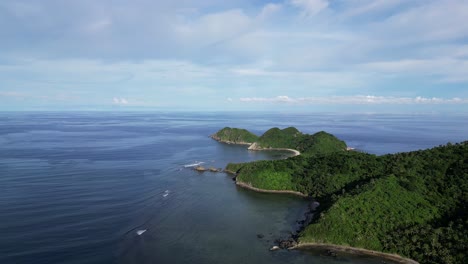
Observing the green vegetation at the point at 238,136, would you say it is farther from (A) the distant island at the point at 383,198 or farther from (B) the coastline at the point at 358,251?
(B) the coastline at the point at 358,251

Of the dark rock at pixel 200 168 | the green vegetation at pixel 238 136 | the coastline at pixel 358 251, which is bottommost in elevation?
the coastline at pixel 358 251

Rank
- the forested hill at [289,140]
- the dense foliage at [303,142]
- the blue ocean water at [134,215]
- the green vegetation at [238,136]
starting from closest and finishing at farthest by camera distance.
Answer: the blue ocean water at [134,215]
the dense foliage at [303,142]
the forested hill at [289,140]
the green vegetation at [238,136]

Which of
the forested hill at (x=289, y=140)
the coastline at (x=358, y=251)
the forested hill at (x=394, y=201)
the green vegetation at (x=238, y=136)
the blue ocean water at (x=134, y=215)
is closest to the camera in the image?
the coastline at (x=358, y=251)

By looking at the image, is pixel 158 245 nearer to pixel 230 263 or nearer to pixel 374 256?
pixel 230 263

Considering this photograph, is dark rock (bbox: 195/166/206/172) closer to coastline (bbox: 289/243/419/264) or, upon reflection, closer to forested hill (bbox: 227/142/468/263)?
forested hill (bbox: 227/142/468/263)

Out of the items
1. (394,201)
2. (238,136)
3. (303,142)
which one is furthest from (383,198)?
(238,136)

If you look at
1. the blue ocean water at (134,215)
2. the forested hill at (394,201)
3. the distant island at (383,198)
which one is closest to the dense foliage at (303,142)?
the distant island at (383,198)

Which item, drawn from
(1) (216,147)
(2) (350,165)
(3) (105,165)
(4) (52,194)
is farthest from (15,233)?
(1) (216,147)

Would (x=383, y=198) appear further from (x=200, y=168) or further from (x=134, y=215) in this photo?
(x=200, y=168)
